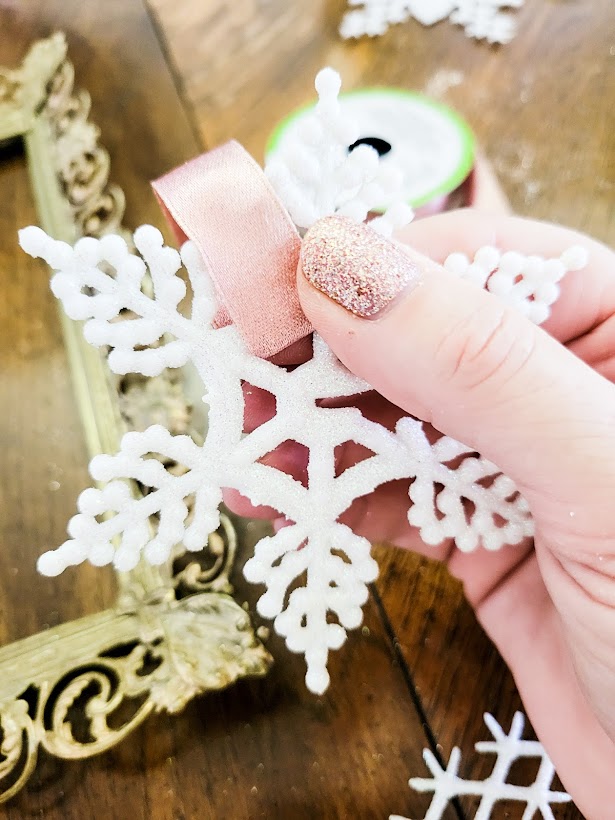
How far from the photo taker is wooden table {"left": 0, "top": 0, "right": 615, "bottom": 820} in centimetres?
37

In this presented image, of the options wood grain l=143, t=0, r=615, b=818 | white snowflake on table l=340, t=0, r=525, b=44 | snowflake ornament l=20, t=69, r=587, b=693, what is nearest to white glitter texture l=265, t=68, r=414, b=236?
snowflake ornament l=20, t=69, r=587, b=693

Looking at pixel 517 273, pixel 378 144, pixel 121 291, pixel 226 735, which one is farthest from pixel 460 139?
pixel 226 735

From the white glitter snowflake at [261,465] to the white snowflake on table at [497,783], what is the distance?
10cm

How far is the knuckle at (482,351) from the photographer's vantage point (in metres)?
0.28

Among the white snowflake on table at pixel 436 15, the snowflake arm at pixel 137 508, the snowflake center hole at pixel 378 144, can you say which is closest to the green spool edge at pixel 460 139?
the snowflake center hole at pixel 378 144

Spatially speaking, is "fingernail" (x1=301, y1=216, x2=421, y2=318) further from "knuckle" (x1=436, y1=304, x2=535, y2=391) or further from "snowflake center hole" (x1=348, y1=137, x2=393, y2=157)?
"snowflake center hole" (x1=348, y1=137, x2=393, y2=157)

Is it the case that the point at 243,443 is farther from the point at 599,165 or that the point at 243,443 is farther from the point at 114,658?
the point at 599,165

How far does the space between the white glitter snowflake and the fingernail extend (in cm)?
5

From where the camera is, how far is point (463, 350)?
0.28m

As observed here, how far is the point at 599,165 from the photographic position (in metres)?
0.57

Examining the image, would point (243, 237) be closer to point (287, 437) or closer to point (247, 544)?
point (287, 437)

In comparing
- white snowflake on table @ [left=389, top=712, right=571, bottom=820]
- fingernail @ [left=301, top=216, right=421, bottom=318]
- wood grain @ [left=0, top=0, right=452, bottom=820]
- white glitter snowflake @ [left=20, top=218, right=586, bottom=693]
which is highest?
fingernail @ [left=301, top=216, right=421, bottom=318]

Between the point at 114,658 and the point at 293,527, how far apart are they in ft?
0.50

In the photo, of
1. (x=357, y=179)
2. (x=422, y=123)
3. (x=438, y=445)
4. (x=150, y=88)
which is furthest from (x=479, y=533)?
(x=150, y=88)
